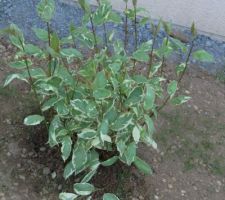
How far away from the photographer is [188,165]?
262cm

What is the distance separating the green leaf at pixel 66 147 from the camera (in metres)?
2.21

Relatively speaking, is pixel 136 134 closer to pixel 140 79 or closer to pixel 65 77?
pixel 140 79

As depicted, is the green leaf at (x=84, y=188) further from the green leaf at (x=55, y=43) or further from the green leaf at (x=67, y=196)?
the green leaf at (x=55, y=43)

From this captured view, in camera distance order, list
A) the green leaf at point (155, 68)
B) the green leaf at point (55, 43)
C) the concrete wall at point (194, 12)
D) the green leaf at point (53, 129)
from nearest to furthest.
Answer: the green leaf at point (55, 43) → the green leaf at point (53, 129) → the green leaf at point (155, 68) → the concrete wall at point (194, 12)

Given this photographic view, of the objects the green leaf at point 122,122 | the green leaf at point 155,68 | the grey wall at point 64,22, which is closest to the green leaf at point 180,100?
the green leaf at point 155,68

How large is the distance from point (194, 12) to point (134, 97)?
1765 mm

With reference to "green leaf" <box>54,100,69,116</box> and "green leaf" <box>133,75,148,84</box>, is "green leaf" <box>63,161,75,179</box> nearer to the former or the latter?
"green leaf" <box>54,100,69,116</box>

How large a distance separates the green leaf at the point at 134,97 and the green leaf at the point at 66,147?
0.31 m

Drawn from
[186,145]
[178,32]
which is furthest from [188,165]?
[178,32]

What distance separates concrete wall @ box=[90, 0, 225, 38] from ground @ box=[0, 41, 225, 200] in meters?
0.91

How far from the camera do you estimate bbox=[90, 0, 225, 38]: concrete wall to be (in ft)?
12.0

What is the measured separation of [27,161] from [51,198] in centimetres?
22

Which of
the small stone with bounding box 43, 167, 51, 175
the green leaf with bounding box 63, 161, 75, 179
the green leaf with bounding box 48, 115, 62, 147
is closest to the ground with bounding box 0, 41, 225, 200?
the small stone with bounding box 43, 167, 51, 175

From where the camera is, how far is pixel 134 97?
6.91ft
